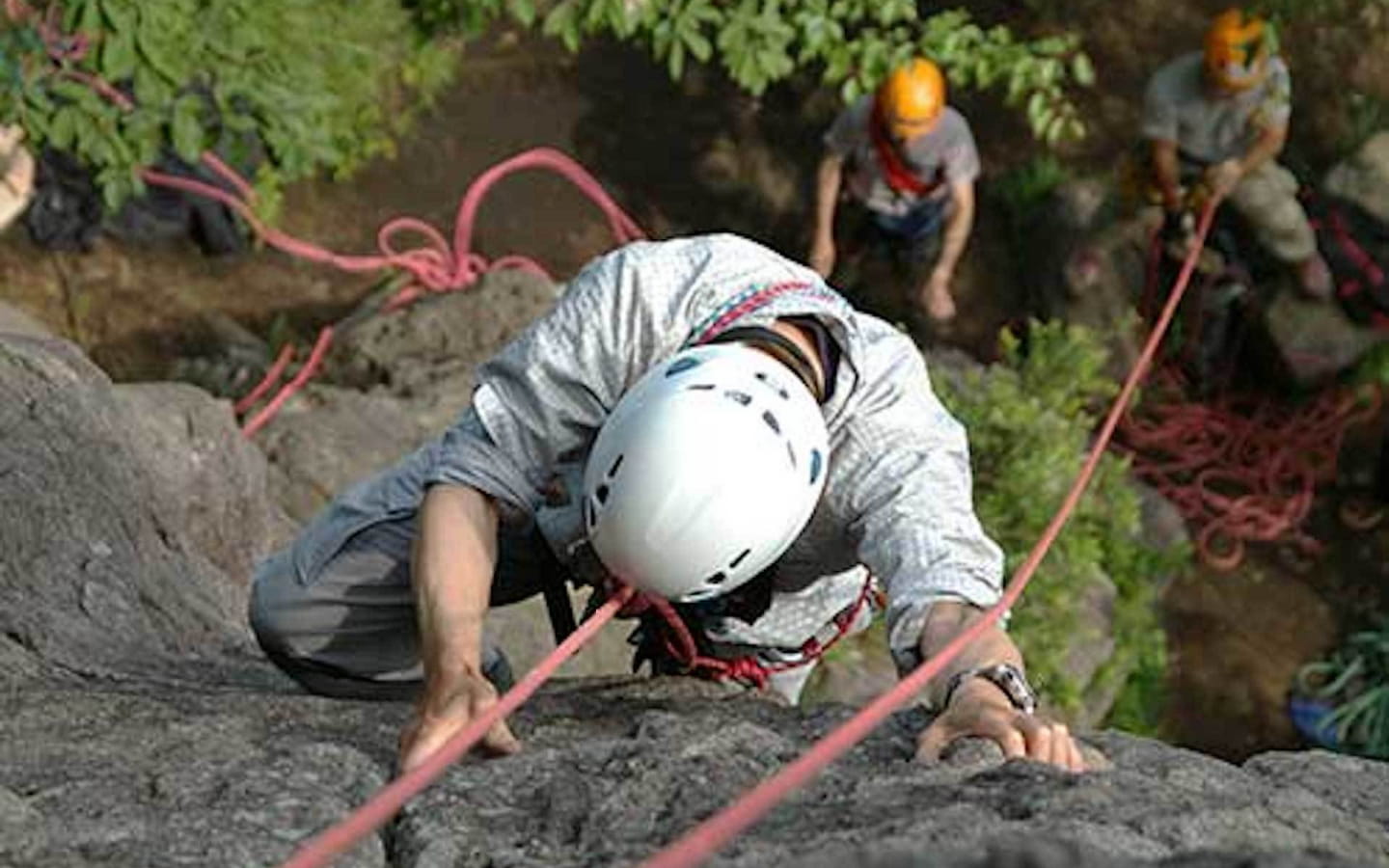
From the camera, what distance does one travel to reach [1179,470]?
7520 mm

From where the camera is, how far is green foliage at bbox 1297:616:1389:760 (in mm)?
6328

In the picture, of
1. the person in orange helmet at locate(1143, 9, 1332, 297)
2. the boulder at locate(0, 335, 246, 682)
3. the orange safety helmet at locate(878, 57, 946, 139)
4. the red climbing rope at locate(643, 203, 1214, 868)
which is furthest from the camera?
the person in orange helmet at locate(1143, 9, 1332, 297)

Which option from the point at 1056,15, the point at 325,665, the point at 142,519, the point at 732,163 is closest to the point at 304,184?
the point at 732,163

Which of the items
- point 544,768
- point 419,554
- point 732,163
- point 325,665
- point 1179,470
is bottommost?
point 1179,470

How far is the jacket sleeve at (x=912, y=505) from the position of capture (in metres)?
2.61

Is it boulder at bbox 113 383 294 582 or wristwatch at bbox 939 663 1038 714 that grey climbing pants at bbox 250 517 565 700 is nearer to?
wristwatch at bbox 939 663 1038 714

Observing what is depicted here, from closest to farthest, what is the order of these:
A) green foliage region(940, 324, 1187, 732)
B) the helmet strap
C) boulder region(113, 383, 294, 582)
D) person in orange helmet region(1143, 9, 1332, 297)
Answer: the helmet strap → boulder region(113, 383, 294, 582) → green foliage region(940, 324, 1187, 732) → person in orange helmet region(1143, 9, 1332, 297)

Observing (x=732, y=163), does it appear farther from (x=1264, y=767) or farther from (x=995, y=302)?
(x=1264, y=767)

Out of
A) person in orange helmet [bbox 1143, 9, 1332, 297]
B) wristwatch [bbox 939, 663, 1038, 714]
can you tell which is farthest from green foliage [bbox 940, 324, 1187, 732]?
wristwatch [bbox 939, 663, 1038, 714]

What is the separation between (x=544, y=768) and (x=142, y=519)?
5.68 feet

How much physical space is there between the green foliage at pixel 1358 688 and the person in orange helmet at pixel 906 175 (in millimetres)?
1948

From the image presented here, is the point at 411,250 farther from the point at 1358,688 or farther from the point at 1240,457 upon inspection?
the point at 1358,688

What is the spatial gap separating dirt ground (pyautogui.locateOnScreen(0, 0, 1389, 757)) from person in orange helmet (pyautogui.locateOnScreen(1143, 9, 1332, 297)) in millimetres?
1104

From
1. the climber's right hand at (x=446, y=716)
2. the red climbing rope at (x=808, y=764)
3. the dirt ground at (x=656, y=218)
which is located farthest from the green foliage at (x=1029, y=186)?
the climber's right hand at (x=446, y=716)
